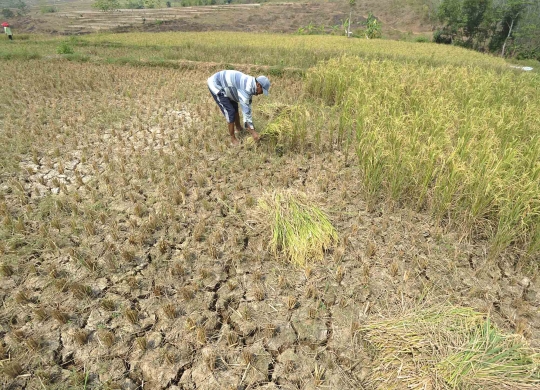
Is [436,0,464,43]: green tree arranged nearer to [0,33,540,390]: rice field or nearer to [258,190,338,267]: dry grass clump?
[0,33,540,390]: rice field

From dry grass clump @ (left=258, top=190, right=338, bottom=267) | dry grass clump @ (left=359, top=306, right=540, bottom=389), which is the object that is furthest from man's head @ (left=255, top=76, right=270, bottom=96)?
dry grass clump @ (left=359, top=306, right=540, bottom=389)

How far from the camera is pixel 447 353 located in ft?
5.65

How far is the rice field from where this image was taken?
1810 millimetres

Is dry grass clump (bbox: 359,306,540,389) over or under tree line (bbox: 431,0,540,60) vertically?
under

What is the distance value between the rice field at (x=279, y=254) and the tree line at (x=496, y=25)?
19.3 metres

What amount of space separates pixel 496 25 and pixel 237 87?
25.7 m

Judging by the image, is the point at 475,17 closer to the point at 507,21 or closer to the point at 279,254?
the point at 507,21

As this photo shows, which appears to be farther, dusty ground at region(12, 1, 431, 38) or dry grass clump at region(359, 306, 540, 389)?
dusty ground at region(12, 1, 431, 38)

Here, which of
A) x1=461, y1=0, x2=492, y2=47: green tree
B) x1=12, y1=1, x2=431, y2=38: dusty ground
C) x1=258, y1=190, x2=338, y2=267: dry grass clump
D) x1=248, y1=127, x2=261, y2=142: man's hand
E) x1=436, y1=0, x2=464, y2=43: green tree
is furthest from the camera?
x1=12, y1=1, x2=431, y2=38: dusty ground

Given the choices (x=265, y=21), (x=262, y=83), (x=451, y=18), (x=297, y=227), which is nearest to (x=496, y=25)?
(x=451, y=18)

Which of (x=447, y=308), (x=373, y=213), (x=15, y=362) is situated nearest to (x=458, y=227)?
(x=373, y=213)

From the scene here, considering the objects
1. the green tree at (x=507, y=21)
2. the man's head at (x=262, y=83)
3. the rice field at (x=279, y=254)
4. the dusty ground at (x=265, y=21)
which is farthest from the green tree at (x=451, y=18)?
the man's head at (x=262, y=83)

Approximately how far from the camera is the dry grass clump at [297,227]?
2.51 m

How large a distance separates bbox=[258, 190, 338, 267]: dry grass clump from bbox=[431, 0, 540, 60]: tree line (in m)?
22.2
